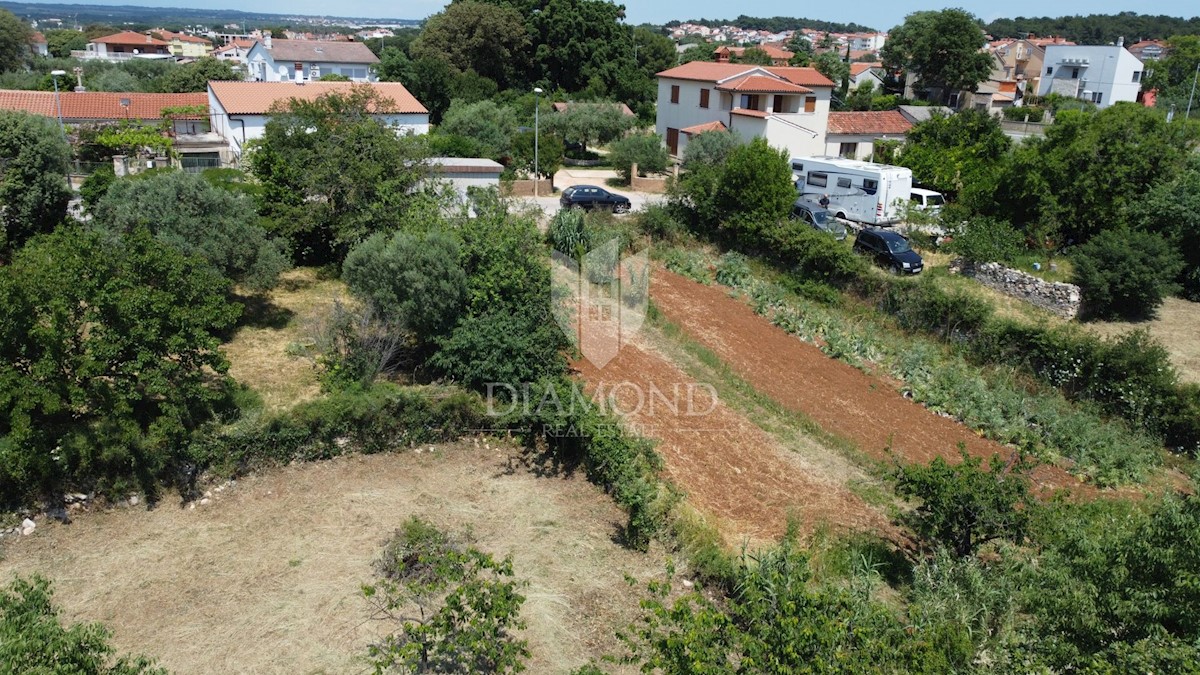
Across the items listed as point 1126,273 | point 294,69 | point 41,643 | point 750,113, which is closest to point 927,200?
point 1126,273

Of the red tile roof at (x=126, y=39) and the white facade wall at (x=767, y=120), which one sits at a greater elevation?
the red tile roof at (x=126, y=39)

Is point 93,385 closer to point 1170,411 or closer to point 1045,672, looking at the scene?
point 1045,672

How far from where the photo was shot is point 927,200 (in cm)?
3000

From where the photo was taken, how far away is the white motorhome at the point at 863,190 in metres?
29.0

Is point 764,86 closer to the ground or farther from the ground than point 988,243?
farther from the ground

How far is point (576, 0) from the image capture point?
6275 cm

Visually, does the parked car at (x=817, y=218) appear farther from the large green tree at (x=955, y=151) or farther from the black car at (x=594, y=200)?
the black car at (x=594, y=200)

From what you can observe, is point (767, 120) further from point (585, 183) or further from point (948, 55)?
point (948, 55)

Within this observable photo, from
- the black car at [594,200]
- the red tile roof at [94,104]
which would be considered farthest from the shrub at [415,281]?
the red tile roof at [94,104]

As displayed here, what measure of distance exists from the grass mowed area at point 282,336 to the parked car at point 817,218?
52.3 feet

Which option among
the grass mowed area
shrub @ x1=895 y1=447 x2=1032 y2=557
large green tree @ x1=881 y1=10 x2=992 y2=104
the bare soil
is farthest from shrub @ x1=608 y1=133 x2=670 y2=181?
large green tree @ x1=881 y1=10 x2=992 y2=104

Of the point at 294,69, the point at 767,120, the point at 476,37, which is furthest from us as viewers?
the point at 294,69

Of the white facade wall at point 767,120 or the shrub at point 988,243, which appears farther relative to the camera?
the white facade wall at point 767,120

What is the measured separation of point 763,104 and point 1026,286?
19110mm
